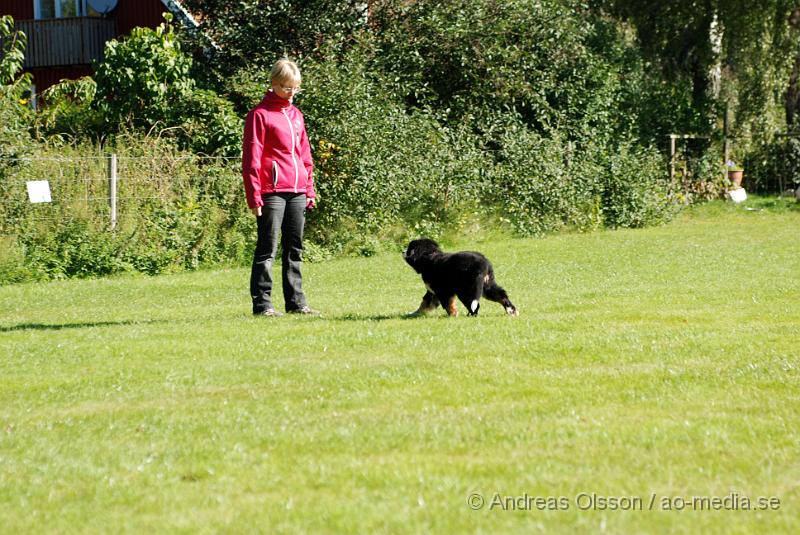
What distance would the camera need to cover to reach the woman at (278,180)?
34.3 feet

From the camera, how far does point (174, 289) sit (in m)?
15.4

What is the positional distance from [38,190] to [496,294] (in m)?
8.90

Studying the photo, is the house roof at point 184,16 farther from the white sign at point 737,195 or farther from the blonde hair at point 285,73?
the white sign at point 737,195

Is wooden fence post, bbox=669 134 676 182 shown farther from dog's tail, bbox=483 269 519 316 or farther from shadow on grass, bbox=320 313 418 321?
shadow on grass, bbox=320 313 418 321

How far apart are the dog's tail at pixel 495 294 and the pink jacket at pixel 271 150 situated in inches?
78.4

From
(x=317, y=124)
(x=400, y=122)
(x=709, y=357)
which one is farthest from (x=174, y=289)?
(x=709, y=357)

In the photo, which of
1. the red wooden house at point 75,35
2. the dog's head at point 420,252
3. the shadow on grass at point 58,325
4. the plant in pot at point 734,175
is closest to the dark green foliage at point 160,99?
the red wooden house at point 75,35

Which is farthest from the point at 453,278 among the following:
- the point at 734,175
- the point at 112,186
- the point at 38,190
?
the point at 734,175

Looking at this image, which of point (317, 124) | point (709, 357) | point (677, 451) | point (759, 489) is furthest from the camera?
point (317, 124)

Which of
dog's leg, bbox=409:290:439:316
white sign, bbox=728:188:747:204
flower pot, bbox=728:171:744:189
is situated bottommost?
white sign, bbox=728:188:747:204

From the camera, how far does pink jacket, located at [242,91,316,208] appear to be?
34.3 feet

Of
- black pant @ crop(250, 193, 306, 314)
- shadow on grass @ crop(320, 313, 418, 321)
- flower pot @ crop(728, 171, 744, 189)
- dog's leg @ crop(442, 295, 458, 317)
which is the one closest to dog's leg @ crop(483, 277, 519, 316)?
dog's leg @ crop(442, 295, 458, 317)

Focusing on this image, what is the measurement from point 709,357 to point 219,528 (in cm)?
456

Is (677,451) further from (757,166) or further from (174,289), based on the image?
(757,166)
